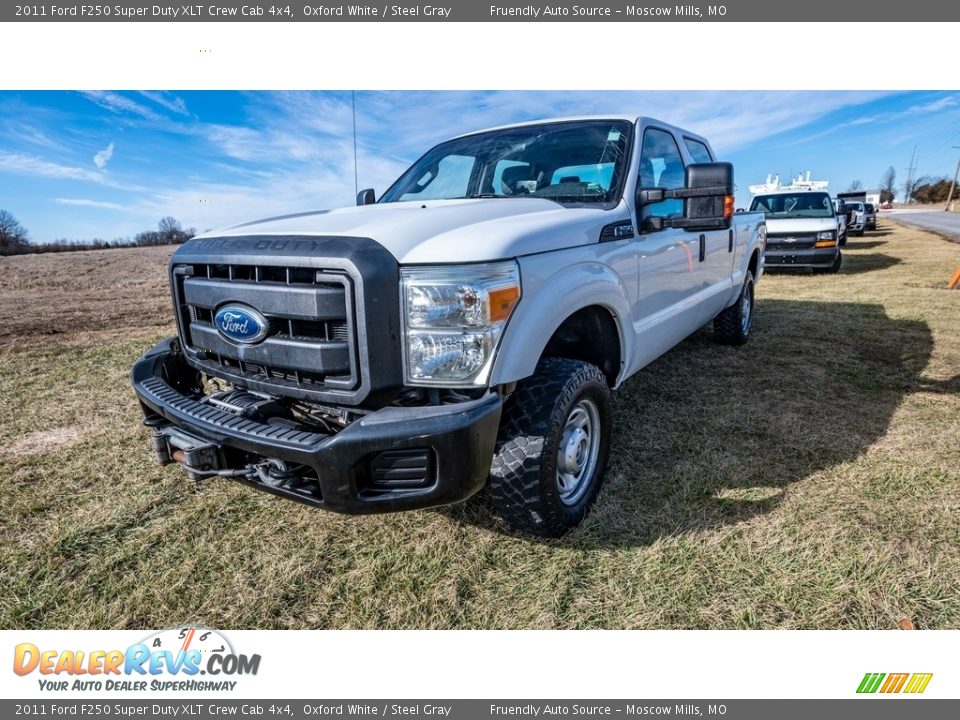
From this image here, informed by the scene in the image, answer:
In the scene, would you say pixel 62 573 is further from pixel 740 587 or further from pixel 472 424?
pixel 740 587

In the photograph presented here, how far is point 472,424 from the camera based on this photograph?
1.94 meters

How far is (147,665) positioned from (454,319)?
64.8 inches

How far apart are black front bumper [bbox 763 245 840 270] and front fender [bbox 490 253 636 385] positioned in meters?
10.6

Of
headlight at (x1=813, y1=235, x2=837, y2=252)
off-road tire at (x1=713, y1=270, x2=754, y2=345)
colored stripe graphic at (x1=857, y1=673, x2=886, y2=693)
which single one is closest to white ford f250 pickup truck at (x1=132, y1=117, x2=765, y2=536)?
colored stripe graphic at (x1=857, y1=673, x2=886, y2=693)

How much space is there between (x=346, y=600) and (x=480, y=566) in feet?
1.87

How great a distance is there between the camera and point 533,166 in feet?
10.7

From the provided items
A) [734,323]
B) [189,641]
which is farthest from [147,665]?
[734,323]

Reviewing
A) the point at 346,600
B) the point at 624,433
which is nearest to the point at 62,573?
the point at 346,600

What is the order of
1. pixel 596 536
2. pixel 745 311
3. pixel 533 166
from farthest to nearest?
pixel 745 311 < pixel 533 166 < pixel 596 536

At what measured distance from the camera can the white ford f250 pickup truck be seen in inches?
78.2

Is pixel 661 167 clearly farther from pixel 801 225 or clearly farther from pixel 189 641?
pixel 801 225

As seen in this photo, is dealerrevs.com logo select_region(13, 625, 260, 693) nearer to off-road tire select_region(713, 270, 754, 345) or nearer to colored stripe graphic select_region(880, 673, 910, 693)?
colored stripe graphic select_region(880, 673, 910, 693)

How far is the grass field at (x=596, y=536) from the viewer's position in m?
2.13

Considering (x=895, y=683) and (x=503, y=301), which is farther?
(x=503, y=301)
